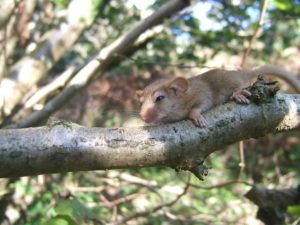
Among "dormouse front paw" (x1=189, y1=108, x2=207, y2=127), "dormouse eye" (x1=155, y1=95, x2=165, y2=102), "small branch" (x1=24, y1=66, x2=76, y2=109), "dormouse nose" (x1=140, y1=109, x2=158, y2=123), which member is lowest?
"small branch" (x1=24, y1=66, x2=76, y2=109)

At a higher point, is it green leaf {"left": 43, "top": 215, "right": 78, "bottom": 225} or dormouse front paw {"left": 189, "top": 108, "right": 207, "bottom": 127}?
dormouse front paw {"left": 189, "top": 108, "right": 207, "bottom": 127}

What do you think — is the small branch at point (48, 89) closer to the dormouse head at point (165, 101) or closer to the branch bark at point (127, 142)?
the dormouse head at point (165, 101)

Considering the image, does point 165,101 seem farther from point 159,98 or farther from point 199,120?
point 199,120

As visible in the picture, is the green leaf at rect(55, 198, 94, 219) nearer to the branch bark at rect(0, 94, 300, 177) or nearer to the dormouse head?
the branch bark at rect(0, 94, 300, 177)

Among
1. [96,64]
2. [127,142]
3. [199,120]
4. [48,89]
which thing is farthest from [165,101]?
[48,89]

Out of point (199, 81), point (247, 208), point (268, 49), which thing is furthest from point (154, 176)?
point (199, 81)

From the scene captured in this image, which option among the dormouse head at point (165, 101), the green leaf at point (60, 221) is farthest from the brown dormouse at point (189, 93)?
the green leaf at point (60, 221)

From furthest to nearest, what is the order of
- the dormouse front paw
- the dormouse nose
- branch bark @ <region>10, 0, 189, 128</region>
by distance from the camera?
branch bark @ <region>10, 0, 189, 128</region>
the dormouse nose
the dormouse front paw

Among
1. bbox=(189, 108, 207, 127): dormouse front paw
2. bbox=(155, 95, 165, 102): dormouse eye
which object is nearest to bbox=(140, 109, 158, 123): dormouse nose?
bbox=(155, 95, 165, 102): dormouse eye

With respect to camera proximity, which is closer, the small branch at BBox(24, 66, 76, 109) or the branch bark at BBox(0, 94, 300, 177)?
the branch bark at BBox(0, 94, 300, 177)
